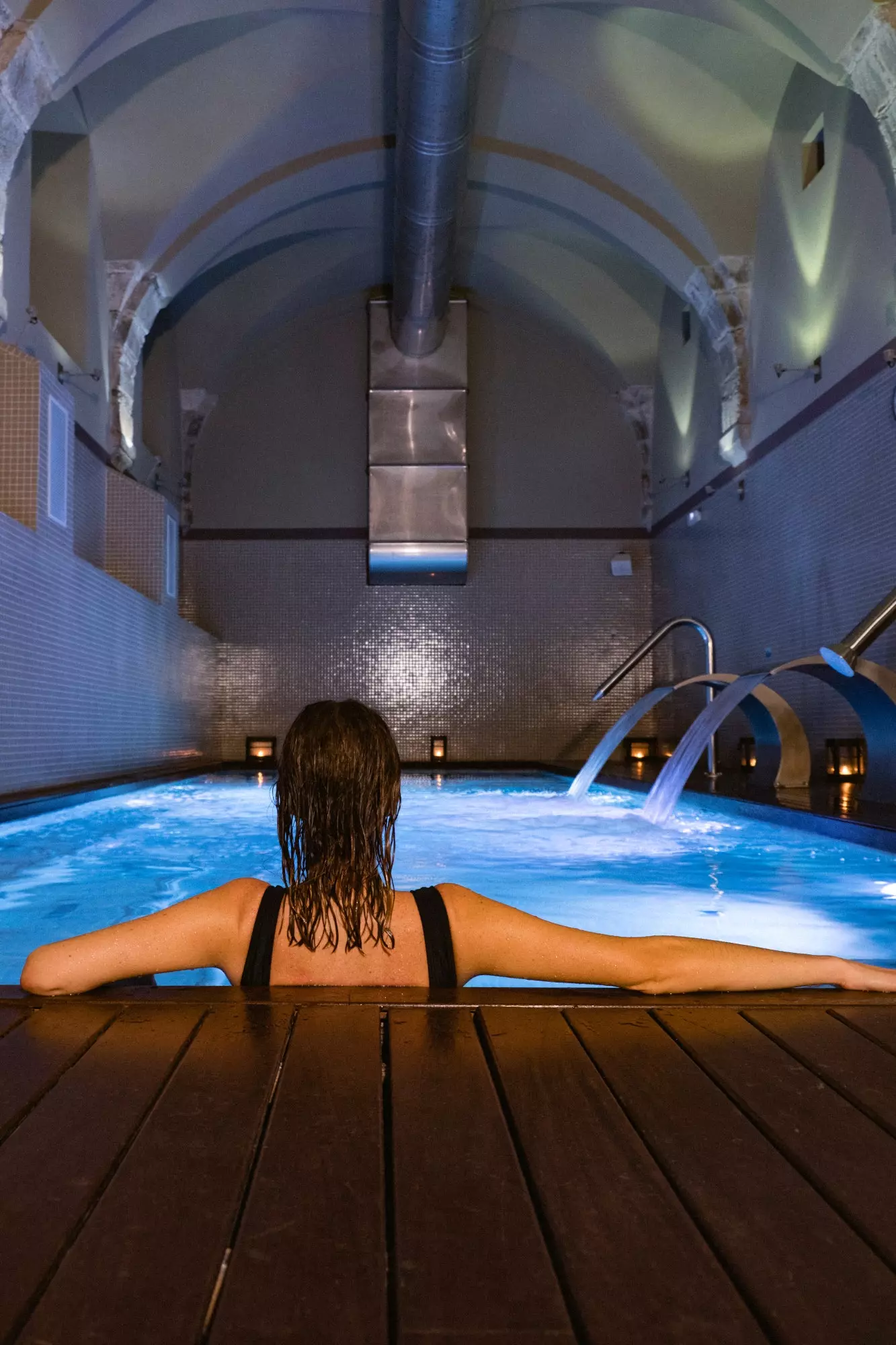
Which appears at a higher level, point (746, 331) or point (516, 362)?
point (516, 362)

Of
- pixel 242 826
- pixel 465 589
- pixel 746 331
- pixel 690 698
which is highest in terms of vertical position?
pixel 746 331

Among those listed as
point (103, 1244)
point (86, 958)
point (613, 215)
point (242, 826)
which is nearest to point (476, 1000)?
point (86, 958)

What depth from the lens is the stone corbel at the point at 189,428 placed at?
1214 cm

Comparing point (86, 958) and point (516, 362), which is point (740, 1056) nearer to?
point (86, 958)

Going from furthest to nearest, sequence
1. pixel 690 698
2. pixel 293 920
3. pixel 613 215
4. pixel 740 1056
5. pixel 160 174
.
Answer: pixel 690 698 → pixel 613 215 → pixel 160 174 → pixel 293 920 → pixel 740 1056

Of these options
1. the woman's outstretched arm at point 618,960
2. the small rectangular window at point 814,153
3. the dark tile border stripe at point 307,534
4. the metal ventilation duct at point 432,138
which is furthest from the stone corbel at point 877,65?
the dark tile border stripe at point 307,534

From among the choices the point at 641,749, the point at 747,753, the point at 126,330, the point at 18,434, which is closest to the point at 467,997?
the point at 18,434

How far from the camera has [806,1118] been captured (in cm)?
113

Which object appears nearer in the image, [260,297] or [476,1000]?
[476,1000]

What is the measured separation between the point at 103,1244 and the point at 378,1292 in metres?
0.23

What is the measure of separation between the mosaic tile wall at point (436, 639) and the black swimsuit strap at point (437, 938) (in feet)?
35.2

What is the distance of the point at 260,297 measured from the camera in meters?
11.6

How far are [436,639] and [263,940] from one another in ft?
36.2

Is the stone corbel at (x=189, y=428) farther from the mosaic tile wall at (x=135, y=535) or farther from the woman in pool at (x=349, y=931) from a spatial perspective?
the woman in pool at (x=349, y=931)
